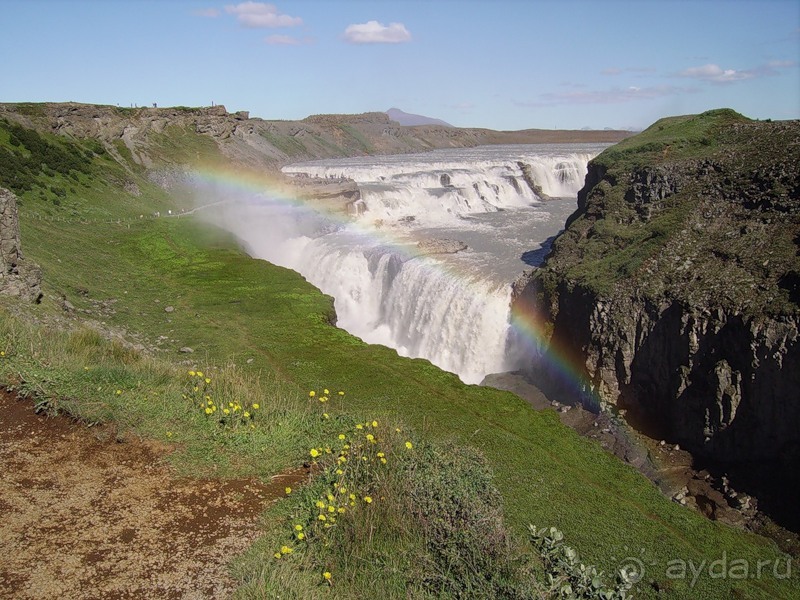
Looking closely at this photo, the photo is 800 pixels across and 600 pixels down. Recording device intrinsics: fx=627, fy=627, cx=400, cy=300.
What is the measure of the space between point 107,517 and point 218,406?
3.05m

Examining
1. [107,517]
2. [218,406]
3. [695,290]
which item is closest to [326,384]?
[218,406]

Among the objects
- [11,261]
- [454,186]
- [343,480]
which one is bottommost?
[343,480]

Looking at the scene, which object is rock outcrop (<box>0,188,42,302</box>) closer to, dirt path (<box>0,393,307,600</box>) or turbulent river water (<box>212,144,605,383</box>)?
dirt path (<box>0,393,307,600</box>)

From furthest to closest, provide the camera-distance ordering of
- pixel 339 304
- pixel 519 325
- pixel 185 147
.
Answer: pixel 185 147 → pixel 339 304 → pixel 519 325

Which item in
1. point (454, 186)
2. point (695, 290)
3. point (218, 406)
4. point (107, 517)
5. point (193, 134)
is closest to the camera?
point (107, 517)

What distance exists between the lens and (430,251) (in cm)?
3341

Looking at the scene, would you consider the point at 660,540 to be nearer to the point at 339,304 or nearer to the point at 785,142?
the point at 785,142

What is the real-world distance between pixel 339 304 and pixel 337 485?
24825 millimetres

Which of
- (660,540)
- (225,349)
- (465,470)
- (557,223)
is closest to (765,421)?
(660,540)

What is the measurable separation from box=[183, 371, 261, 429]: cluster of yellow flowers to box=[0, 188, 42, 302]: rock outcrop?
8.49 metres

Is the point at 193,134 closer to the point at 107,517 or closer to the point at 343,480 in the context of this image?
the point at 107,517

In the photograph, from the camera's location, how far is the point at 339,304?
32312 millimetres

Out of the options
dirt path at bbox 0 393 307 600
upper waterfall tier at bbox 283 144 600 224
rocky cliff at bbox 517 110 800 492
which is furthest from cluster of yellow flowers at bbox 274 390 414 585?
upper waterfall tier at bbox 283 144 600 224

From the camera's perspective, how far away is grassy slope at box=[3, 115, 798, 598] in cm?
996
